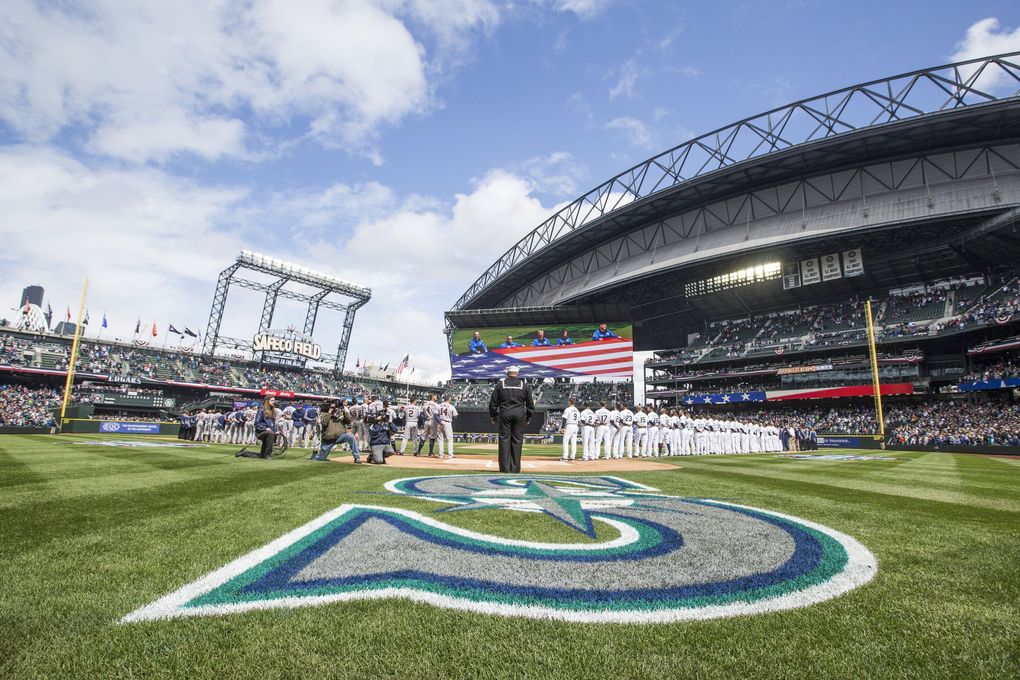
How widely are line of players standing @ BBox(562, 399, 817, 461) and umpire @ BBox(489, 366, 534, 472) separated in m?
4.66

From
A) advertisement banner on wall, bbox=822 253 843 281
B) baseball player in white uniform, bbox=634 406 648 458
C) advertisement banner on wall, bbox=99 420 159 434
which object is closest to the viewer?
baseball player in white uniform, bbox=634 406 648 458

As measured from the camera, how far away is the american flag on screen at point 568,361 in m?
43.7

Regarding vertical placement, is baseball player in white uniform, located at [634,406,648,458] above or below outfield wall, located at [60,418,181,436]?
above

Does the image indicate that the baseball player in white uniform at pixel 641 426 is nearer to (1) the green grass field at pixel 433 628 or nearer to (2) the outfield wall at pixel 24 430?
(1) the green grass field at pixel 433 628

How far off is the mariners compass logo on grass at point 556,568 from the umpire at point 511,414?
491 cm

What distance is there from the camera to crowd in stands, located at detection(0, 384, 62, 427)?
112 feet

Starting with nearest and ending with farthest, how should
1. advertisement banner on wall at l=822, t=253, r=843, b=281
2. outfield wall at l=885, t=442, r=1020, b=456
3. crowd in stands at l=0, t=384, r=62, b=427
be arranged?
outfield wall at l=885, t=442, r=1020, b=456
crowd in stands at l=0, t=384, r=62, b=427
advertisement banner on wall at l=822, t=253, r=843, b=281

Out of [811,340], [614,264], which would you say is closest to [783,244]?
[811,340]

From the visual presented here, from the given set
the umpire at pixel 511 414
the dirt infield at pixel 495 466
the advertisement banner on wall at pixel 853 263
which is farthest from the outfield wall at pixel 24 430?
the advertisement banner on wall at pixel 853 263

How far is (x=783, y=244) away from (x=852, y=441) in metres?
15.3

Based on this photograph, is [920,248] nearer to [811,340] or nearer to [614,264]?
[811,340]

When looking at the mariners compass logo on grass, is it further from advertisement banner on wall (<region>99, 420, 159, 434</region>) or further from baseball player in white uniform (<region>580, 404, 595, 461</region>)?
advertisement banner on wall (<region>99, 420, 159, 434</region>)

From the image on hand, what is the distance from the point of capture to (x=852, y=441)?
107ft

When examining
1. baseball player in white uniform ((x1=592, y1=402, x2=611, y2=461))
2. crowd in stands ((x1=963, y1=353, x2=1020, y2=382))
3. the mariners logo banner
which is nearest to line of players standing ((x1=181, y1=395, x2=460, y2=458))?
baseball player in white uniform ((x1=592, y1=402, x2=611, y2=461))
